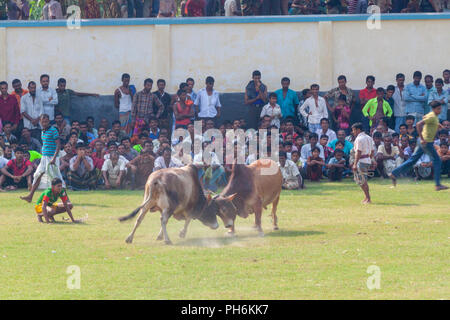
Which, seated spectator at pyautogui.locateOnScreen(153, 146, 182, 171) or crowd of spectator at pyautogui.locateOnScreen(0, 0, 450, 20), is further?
crowd of spectator at pyautogui.locateOnScreen(0, 0, 450, 20)

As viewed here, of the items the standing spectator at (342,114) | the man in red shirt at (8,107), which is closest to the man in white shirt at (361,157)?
the standing spectator at (342,114)

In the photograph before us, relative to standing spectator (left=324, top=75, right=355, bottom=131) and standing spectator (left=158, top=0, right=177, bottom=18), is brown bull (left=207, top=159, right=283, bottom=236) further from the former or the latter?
standing spectator (left=158, top=0, right=177, bottom=18)

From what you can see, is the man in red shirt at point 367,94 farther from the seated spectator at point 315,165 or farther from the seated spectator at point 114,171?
the seated spectator at point 114,171

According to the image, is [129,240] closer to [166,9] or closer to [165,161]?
[165,161]

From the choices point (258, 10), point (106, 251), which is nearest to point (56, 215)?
point (106, 251)

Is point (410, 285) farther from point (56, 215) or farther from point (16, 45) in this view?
point (16, 45)

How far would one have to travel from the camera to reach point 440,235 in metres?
14.0

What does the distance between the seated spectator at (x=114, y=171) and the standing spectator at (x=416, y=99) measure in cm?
735

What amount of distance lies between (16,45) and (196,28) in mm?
4886

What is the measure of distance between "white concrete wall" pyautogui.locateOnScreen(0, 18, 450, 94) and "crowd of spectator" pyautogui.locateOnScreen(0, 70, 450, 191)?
0.70 m

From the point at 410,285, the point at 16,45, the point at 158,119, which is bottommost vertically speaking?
the point at 410,285

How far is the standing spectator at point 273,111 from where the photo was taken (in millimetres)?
22281

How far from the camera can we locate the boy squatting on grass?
1558 centimetres

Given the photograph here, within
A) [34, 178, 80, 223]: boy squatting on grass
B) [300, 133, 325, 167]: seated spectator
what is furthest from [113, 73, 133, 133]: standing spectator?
[34, 178, 80, 223]: boy squatting on grass
